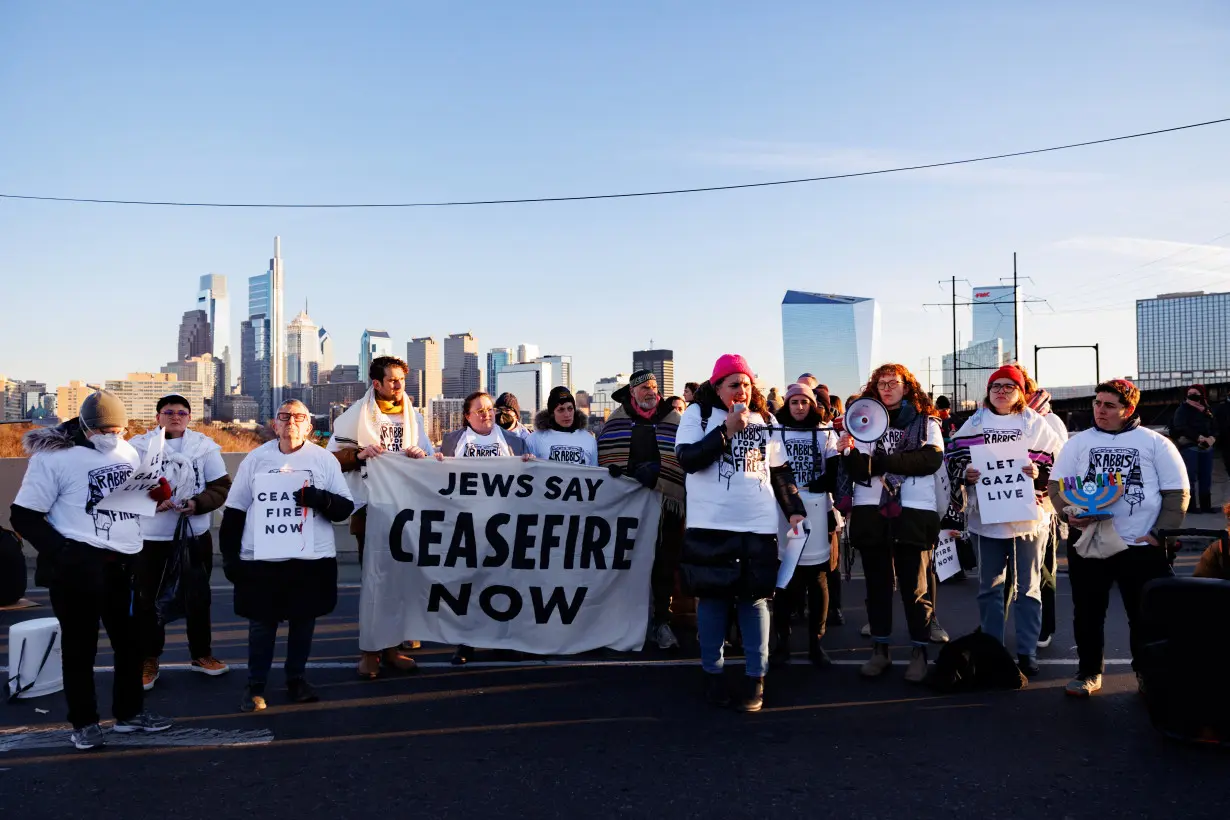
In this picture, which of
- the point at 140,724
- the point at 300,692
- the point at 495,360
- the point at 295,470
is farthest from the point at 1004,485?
the point at 495,360

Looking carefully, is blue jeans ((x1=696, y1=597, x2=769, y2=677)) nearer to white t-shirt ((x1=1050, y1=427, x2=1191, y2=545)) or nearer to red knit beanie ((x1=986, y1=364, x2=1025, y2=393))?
white t-shirt ((x1=1050, y1=427, x2=1191, y2=545))

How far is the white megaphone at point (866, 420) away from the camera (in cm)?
653

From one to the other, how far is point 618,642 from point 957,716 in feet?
8.24

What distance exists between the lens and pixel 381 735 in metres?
5.42

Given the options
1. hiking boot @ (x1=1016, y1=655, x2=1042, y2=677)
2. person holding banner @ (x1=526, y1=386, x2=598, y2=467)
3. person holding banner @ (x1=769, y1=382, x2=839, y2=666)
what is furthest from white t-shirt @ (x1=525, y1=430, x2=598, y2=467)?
hiking boot @ (x1=1016, y1=655, x2=1042, y2=677)

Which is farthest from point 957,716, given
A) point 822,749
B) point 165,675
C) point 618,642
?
point 165,675

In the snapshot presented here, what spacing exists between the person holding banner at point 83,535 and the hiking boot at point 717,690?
10.7ft

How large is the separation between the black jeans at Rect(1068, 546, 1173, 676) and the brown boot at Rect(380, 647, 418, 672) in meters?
4.35

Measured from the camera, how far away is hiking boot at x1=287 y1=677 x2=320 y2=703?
614 cm

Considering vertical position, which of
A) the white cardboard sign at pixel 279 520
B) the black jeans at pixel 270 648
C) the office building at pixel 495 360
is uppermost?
the office building at pixel 495 360

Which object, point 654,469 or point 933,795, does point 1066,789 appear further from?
point 654,469

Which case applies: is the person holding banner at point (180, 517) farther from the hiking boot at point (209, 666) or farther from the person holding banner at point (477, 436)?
the person holding banner at point (477, 436)

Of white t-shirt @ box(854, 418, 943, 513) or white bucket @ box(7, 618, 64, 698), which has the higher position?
white t-shirt @ box(854, 418, 943, 513)

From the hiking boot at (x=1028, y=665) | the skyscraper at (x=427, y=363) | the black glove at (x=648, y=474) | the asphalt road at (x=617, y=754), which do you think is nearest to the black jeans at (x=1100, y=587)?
the asphalt road at (x=617, y=754)
